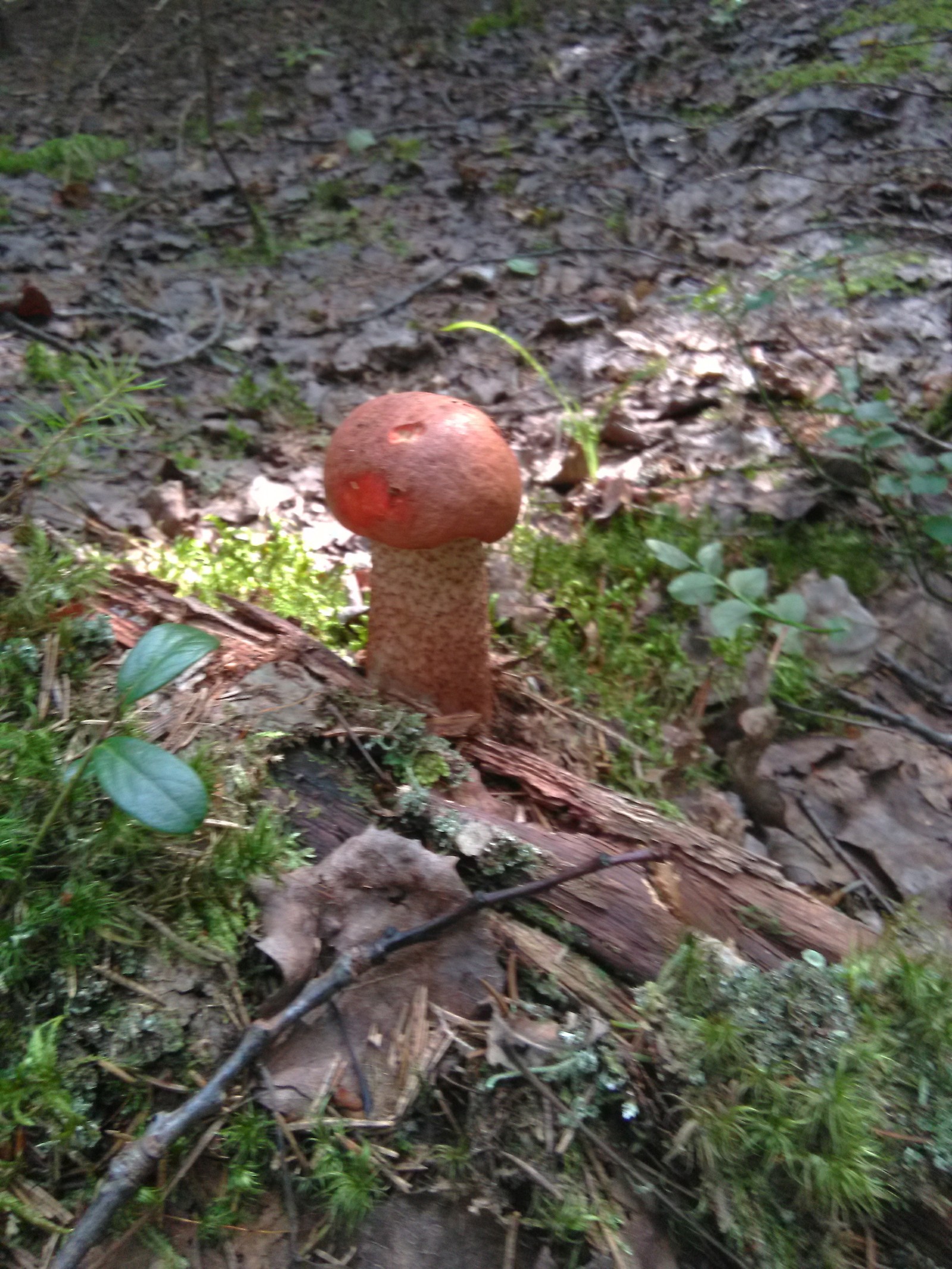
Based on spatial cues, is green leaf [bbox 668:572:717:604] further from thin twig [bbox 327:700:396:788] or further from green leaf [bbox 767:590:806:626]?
thin twig [bbox 327:700:396:788]

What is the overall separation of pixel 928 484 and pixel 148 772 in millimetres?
2604

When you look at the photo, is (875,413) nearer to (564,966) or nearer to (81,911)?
(564,966)

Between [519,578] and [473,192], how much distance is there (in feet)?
13.1

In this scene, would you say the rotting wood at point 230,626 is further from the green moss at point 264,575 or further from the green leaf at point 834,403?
the green leaf at point 834,403

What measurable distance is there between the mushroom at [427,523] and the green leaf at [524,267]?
3.34m

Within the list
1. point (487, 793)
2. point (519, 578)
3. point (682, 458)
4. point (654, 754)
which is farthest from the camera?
point (682, 458)

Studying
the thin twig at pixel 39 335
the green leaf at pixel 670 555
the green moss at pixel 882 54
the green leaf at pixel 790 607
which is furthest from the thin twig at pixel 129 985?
the green moss at pixel 882 54

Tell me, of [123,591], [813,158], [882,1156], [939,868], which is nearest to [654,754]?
[939,868]

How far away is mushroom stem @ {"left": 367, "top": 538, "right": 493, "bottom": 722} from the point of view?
2.28 metres

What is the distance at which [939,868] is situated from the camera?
241cm

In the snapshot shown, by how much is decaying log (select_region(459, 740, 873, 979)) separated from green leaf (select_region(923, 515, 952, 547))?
135cm

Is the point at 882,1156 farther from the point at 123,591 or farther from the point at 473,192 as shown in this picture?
the point at 473,192

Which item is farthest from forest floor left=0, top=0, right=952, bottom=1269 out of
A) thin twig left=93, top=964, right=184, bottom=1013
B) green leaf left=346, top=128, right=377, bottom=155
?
green leaf left=346, top=128, right=377, bottom=155

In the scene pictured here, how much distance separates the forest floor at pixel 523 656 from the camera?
4.33 ft
